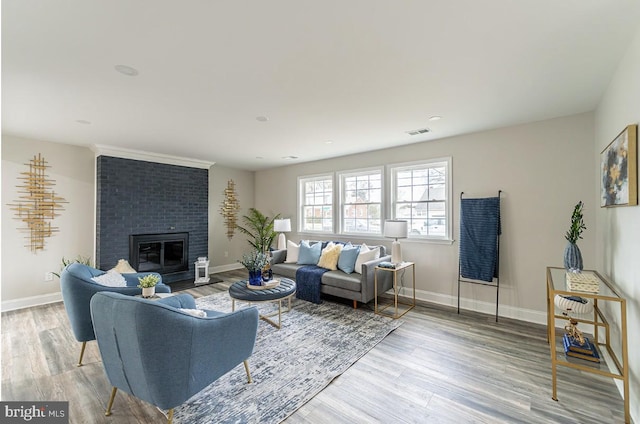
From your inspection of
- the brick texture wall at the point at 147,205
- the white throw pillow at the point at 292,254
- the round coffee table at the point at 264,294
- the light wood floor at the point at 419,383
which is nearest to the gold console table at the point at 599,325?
the light wood floor at the point at 419,383

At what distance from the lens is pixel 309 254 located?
5.00 meters

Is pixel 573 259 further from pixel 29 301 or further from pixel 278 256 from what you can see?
pixel 29 301

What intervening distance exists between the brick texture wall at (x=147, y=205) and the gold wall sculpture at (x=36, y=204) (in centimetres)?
62

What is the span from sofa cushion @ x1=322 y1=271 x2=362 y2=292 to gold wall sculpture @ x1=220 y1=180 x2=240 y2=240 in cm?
350

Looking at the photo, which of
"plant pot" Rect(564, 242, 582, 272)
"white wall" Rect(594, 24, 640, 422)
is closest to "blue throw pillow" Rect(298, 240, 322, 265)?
"plant pot" Rect(564, 242, 582, 272)

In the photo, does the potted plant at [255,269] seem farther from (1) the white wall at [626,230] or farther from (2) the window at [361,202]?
(1) the white wall at [626,230]

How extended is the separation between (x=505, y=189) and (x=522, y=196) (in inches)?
8.4

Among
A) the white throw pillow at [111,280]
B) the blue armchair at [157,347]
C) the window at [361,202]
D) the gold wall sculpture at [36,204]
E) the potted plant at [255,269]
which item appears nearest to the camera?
the blue armchair at [157,347]

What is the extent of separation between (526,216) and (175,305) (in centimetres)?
416

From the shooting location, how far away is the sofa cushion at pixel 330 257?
4.57 metres

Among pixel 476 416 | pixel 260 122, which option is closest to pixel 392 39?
pixel 260 122

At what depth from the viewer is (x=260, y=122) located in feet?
11.8

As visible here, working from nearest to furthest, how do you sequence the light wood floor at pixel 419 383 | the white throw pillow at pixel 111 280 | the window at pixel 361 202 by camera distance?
the light wood floor at pixel 419 383, the white throw pillow at pixel 111 280, the window at pixel 361 202

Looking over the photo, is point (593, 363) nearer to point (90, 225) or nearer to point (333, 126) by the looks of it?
point (333, 126)
